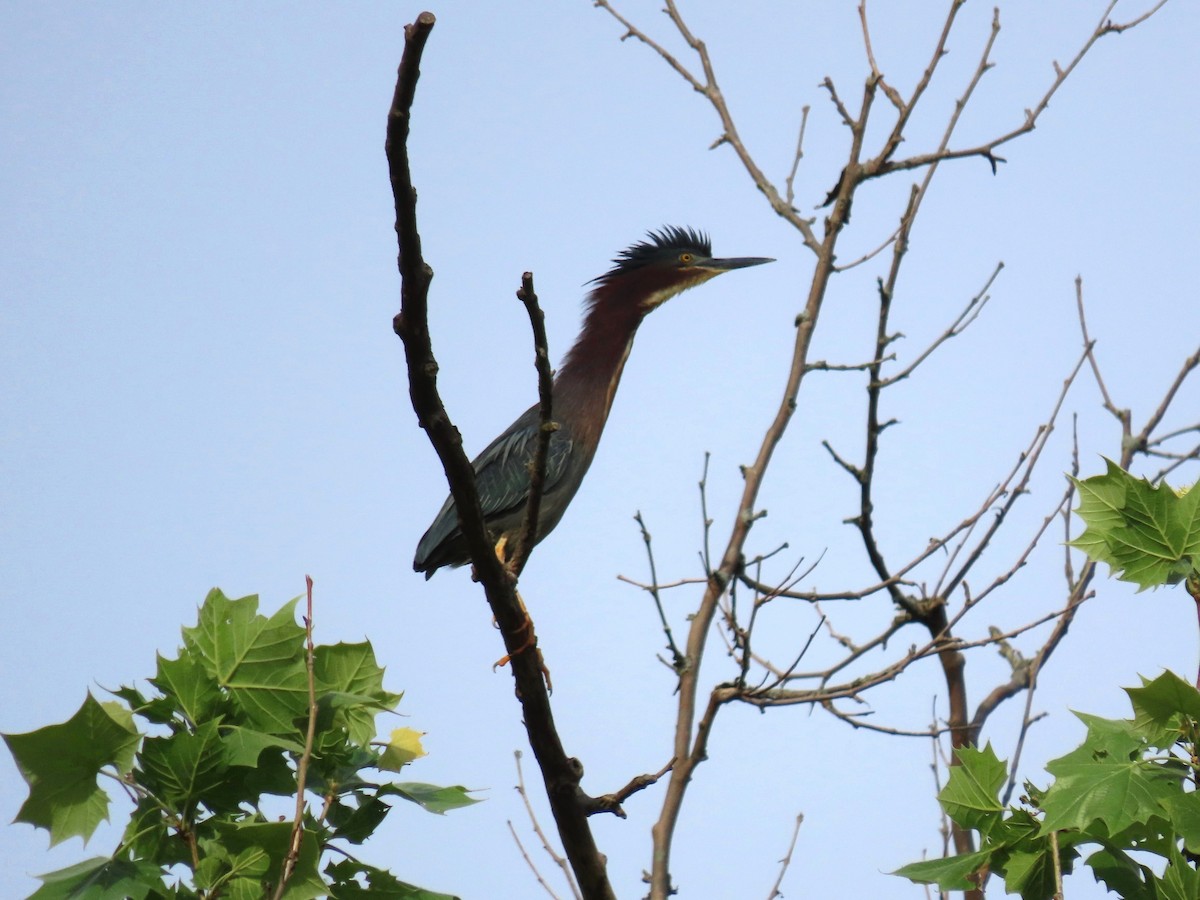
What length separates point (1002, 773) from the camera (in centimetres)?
241

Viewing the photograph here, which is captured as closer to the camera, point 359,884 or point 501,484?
point 359,884

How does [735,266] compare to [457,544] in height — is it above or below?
above

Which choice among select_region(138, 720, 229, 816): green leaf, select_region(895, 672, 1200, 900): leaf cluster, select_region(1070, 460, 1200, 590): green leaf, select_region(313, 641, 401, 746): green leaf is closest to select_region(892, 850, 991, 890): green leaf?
select_region(895, 672, 1200, 900): leaf cluster

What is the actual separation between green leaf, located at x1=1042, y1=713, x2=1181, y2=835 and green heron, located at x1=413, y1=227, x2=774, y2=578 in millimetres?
3012

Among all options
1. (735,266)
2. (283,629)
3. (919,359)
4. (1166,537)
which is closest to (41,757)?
(283,629)

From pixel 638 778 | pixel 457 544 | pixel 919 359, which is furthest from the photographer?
pixel 457 544

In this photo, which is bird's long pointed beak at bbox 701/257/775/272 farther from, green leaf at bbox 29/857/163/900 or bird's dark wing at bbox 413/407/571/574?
green leaf at bbox 29/857/163/900

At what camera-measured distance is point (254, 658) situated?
2518mm

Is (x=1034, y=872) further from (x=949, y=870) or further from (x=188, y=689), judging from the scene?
(x=188, y=689)

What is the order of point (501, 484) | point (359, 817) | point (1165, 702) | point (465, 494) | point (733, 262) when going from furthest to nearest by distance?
point (733, 262), point (501, 484), point (465, 494), point (359, 817), point (1165, 702)

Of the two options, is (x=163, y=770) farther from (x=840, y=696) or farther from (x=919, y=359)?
(x=919, y=359)

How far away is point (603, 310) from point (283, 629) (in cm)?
444

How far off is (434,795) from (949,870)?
44.2 inches

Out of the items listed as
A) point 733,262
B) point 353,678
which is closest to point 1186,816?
point 353,678
